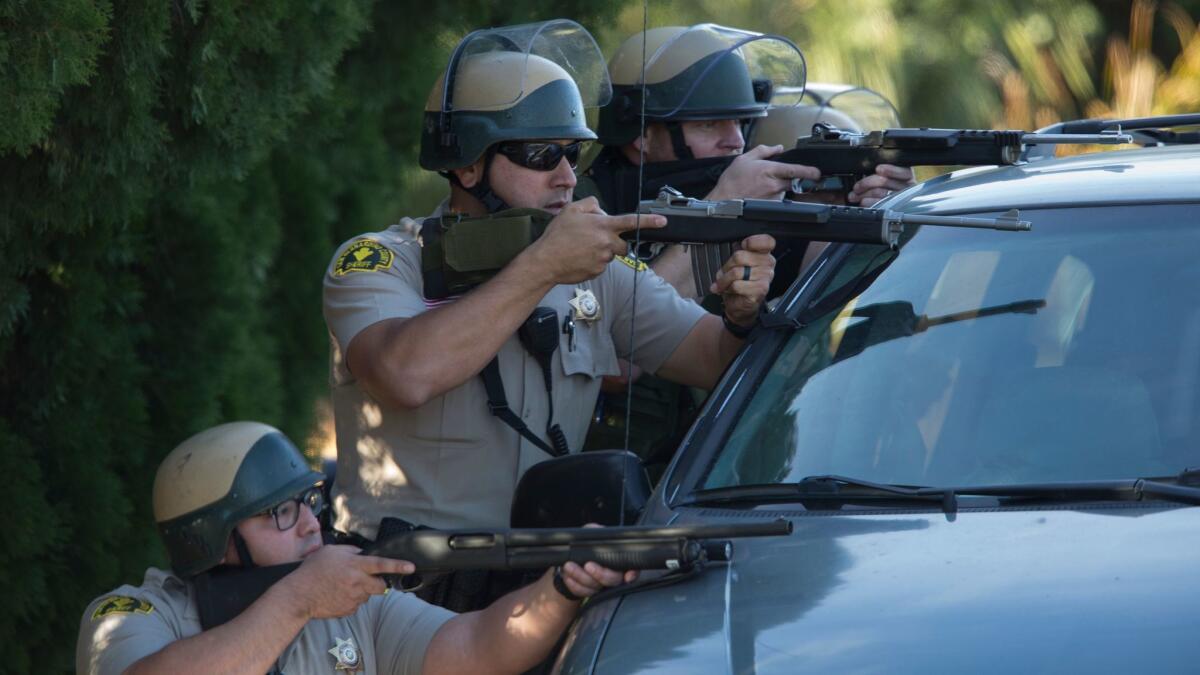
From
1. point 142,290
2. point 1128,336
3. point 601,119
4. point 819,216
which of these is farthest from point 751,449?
point 142,290

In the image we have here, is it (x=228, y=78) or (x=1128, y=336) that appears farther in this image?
(x=228, y=78)

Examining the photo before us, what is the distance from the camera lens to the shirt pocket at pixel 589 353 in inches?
174

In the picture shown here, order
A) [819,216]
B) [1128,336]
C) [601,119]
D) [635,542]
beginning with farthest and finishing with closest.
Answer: [601,119] → [819,216] → [1128,336] → [635,542]

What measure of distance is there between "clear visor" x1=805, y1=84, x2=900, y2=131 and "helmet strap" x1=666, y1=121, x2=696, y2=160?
1.52 m

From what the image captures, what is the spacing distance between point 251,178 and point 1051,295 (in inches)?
173

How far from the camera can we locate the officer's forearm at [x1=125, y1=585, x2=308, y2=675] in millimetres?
3338

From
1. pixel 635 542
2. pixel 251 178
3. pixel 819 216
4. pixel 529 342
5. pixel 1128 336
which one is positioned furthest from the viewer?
pixel 251 178

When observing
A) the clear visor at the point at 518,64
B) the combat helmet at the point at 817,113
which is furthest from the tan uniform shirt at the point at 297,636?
the combat helmet at the point at 817,113

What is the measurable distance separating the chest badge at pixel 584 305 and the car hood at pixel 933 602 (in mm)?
1523

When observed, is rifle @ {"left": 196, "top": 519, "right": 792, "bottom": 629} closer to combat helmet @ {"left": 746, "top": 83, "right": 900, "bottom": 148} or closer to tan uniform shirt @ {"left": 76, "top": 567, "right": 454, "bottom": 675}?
tan uniform shirt @ {"left": 76, "top": 567, "right": 454, "bottom": 675}

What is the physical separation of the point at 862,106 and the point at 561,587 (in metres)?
4.37

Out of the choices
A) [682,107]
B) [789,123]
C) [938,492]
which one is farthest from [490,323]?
[789,123]

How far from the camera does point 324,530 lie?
179 inches

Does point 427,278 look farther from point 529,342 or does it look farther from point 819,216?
point 819,216
